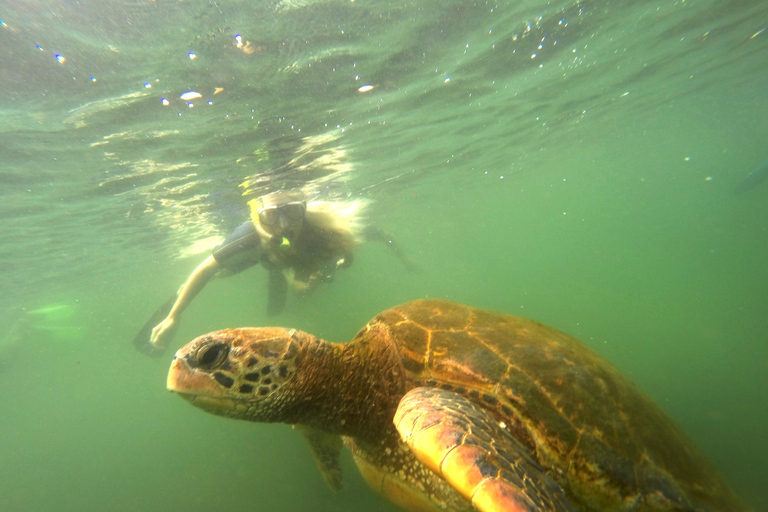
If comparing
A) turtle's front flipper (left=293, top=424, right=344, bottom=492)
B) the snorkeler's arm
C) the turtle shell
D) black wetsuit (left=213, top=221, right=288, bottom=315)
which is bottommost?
turtle's front flipper (left=293, top=424, right=344, bottom=492)

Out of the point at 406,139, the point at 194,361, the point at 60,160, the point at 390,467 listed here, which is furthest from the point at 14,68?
the point at 406,139

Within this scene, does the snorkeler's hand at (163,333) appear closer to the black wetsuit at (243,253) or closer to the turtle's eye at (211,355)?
the black wetsuit at (243,253)

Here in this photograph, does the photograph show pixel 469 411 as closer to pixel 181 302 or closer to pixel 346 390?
pixel 346 390

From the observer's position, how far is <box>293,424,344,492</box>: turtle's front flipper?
9.90 ft

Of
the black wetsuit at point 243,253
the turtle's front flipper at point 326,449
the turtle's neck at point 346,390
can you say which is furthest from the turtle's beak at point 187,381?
the black wetsuit at point 243,253

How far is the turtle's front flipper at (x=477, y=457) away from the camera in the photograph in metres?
1.41

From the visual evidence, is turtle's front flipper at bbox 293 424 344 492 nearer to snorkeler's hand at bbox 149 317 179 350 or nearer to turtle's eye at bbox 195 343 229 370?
turtle's eye at bbox 195 343 229 370

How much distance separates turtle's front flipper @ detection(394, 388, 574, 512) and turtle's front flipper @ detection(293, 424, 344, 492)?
141cm

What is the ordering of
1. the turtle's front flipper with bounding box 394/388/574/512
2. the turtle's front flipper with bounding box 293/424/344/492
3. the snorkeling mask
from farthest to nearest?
1. the snorkeling mask
2. the turtle's front flipper with bounding box 293/424/344/492
3. the turtle's front flipper with bounding box 394/388/574/512

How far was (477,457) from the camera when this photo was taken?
4.99 ft

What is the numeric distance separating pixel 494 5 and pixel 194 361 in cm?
740

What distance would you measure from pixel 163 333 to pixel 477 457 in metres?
5.91

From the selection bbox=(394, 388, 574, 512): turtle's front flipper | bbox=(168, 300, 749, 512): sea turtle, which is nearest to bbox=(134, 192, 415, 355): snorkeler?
bbox=(168, 300, 749, 512): sea turtle

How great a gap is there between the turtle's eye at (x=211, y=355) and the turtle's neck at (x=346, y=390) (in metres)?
0.46
